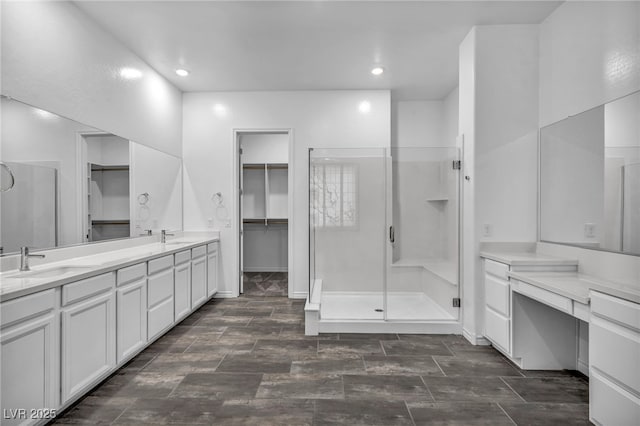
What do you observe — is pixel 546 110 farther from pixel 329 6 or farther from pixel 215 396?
pixel 215 396

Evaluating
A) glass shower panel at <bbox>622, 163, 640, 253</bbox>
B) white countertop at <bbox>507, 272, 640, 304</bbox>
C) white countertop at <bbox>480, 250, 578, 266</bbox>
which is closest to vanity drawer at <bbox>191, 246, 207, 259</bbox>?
white countertop at <bbox>480, 250, 578, 266</bbox>

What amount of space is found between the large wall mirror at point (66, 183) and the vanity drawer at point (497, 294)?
3.60m

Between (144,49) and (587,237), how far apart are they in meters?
4.49

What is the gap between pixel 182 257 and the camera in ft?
11.9

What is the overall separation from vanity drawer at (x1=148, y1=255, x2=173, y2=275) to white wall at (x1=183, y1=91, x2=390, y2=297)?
1.54 meters

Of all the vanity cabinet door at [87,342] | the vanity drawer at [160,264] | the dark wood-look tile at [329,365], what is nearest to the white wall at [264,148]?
the vanity drawer at [160,264]

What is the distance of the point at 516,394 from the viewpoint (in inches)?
89.4

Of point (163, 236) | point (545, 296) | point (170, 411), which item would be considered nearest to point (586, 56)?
point (545, 296)

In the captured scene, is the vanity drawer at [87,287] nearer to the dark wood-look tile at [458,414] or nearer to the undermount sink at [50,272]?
the undermount sink at [50,272]

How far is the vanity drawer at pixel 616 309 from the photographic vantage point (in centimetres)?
160

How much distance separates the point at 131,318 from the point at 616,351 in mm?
3146

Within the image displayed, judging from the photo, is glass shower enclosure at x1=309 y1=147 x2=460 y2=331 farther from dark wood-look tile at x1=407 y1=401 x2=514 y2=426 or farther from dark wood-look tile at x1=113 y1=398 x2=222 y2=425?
dark wood-look tile at x1=113 y1=398 x2=222 y2=425

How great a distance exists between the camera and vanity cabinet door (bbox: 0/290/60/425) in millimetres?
1613

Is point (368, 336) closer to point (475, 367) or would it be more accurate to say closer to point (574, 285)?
point (475, 367)
